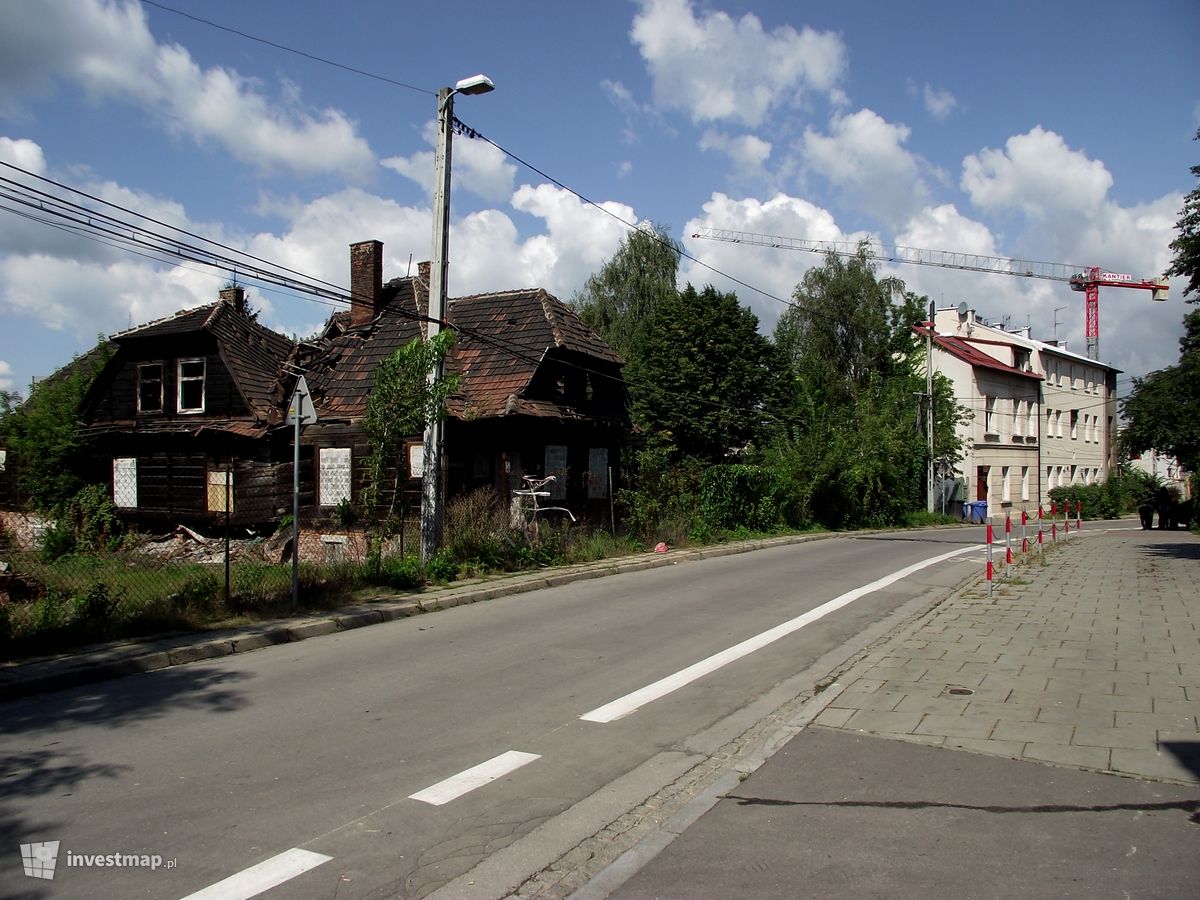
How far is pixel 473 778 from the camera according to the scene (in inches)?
203

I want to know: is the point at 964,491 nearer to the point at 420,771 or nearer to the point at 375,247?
the point at 375,247

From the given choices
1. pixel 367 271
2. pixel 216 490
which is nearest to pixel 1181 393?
pixel 367 271

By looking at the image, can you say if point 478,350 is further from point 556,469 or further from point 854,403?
point 854,403

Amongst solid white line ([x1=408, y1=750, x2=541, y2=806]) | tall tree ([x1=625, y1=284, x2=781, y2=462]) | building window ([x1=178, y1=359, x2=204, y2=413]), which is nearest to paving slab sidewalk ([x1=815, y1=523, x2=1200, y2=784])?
solid white line ([x1=408, y1=750, x2=541, y2=806])

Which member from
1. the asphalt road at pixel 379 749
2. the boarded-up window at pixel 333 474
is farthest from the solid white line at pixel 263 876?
the boarded-up window at pixel 333 474

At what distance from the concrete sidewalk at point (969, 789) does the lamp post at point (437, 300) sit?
7607 mm

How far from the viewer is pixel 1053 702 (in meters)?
6.59

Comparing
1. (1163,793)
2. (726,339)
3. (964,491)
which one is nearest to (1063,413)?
(964,491)

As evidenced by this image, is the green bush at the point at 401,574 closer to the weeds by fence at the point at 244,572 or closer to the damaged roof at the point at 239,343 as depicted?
the weeds by fence at the point at 244,572

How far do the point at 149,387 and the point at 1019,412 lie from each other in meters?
45.4

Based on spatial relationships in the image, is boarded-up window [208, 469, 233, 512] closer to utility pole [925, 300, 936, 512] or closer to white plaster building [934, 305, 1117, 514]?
utility pole [925, 300, 936, 512]

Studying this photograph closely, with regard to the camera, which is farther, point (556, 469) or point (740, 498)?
point (740, 498)

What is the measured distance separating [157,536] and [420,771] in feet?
71.9

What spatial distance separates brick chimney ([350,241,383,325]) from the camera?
24.5 m
